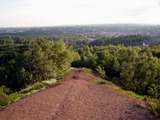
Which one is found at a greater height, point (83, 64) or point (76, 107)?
point (76, 107)

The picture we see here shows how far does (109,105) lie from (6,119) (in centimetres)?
655

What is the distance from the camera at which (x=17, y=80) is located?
50125 millimetres

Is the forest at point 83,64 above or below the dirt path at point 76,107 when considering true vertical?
below

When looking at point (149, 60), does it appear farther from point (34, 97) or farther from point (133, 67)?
A: point (34, 97)

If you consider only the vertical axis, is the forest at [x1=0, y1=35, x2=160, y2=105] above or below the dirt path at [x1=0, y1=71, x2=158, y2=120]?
below

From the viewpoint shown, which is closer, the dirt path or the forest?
the dirt path

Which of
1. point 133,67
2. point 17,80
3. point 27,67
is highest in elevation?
point 133,67

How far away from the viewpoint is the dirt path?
13844 mm

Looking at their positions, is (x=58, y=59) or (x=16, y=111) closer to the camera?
(x=16, y=111)

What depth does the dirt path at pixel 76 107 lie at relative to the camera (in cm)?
1384

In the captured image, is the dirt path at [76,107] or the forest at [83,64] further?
the forest at [83,64]

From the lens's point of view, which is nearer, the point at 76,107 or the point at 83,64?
the point at 76,107

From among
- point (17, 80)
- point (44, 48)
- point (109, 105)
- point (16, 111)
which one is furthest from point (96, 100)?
point (17, 80)

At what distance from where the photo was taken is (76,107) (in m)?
15.4
